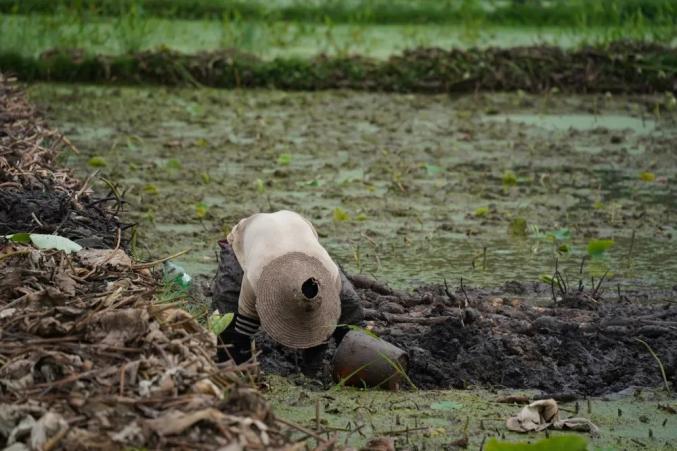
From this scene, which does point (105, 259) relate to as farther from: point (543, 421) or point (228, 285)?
point (543, 421)

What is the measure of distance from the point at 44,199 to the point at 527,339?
1.84 metres

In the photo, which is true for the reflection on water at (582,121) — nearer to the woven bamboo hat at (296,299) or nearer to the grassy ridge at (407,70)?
the grassy ridge at (407,70)

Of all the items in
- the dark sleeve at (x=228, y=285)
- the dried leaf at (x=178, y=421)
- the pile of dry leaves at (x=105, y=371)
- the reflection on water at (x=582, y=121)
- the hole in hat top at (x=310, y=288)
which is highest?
the dried leaf at (x=178, y=421)

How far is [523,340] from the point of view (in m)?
4.67

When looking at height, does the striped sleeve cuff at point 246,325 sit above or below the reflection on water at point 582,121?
above

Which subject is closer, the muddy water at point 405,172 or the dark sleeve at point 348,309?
the dark sleeve at point 348,309

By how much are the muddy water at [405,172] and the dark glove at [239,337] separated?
4.39ft

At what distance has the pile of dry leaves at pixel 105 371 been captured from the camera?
110 inches

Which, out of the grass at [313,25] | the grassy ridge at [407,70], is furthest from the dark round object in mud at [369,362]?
the grass at [313,25]

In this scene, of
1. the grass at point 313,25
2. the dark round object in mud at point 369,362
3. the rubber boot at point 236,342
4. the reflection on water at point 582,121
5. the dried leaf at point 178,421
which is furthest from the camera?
the grass at point 313,25

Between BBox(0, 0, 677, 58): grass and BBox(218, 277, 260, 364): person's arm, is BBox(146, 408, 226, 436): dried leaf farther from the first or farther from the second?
BBox(0, 0, 677, 58): grass

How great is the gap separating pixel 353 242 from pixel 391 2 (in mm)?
7808

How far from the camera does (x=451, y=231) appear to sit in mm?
6594

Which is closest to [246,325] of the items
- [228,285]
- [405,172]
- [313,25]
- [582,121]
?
[228,285]
